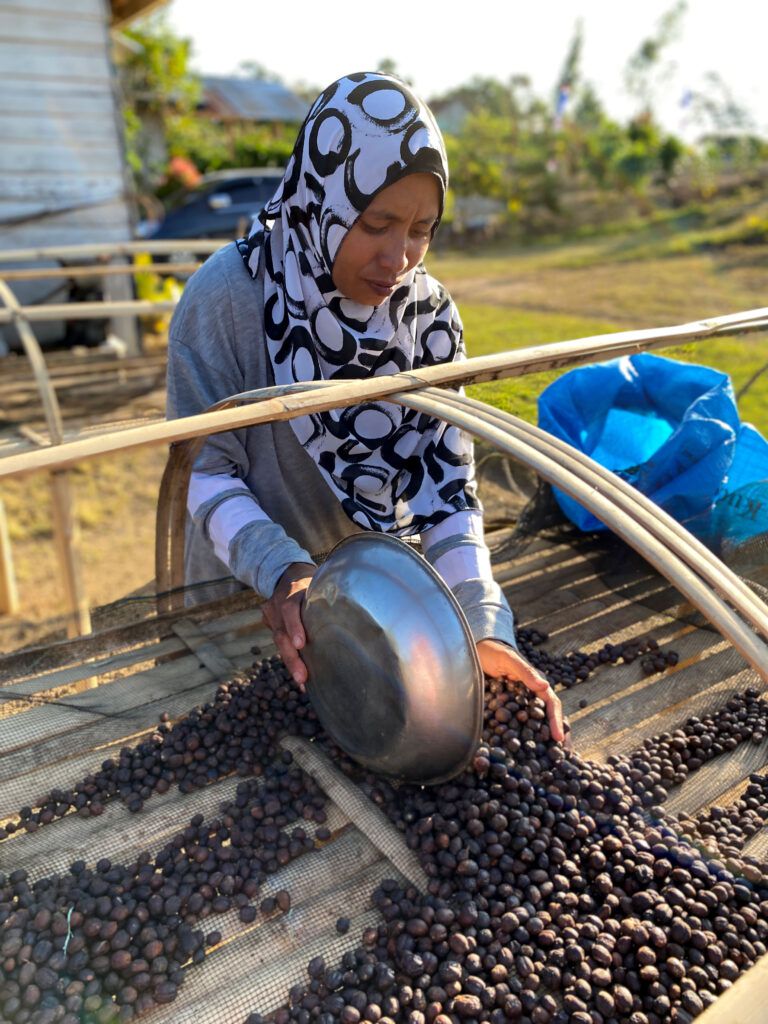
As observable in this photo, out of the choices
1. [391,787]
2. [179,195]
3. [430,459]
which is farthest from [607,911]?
[179,195]

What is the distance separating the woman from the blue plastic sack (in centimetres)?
112

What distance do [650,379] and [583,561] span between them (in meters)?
1.08

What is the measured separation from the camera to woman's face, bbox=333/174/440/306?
1.93m

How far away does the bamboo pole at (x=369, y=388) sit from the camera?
1.42 meters

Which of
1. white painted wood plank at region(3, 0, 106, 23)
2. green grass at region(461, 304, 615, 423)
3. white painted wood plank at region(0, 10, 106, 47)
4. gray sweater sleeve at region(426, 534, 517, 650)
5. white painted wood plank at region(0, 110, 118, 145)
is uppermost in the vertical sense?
white painted wood plank at region(3, 0, 106, 23)

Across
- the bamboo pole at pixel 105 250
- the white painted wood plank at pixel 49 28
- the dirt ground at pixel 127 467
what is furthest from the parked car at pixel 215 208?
the bamboo pole at pixel 105 250

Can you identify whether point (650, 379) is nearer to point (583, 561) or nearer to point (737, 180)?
point (583, 561)

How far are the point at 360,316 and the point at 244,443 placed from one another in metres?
0.53

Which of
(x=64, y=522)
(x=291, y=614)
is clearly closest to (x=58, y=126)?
(x=64, y=522)

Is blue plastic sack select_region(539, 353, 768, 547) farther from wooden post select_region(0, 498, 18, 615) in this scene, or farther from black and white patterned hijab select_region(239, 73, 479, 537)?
wooden post select_region(0, 498, 18, 615)

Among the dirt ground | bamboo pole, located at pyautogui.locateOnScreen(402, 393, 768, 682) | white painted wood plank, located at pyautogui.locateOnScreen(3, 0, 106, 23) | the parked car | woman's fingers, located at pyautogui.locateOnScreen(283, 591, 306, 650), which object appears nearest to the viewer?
bamboo pole, located at pyautogui.locateOnScreen(402, 393, 768, 682)

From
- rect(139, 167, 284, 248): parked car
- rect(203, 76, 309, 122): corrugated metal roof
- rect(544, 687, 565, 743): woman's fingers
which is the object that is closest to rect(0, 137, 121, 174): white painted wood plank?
rect(139, 167, 284, 248): parked car

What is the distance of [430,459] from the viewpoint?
2.41 m

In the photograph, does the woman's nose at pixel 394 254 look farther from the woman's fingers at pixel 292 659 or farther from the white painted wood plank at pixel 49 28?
the white painted wood plank at pixel 49 28
